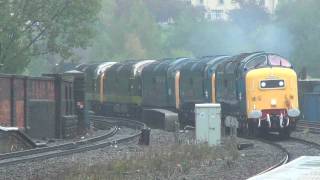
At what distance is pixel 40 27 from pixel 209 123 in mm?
25932

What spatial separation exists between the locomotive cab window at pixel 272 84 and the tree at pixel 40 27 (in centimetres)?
2131

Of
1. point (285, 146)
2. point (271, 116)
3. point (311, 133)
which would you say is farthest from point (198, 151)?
point (311, 133)

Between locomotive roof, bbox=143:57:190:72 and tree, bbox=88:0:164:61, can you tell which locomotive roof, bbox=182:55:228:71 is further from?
tree, bbox=88:0:164:61

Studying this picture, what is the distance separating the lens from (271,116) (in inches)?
949

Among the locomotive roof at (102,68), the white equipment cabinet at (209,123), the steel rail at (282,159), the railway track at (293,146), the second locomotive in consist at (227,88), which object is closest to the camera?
the steel rail at (282,159)

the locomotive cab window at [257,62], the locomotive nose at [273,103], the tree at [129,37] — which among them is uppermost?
the tree at [129,37]

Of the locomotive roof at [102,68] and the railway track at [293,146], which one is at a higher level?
the locomotive roof at [102,68]

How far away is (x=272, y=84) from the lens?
24.5 meters

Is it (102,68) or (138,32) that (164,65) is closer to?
(102,68)

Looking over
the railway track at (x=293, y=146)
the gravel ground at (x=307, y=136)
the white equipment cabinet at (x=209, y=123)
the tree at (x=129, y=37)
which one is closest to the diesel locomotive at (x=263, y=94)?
the railway track at (x=293, y=146)

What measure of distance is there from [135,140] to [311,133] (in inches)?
284

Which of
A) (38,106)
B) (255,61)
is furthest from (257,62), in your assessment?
(38,106)

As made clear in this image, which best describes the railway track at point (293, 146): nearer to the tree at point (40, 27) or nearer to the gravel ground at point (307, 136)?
the gravel ground at point (307, 136)

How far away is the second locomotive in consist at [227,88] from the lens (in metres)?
A: 24.3
